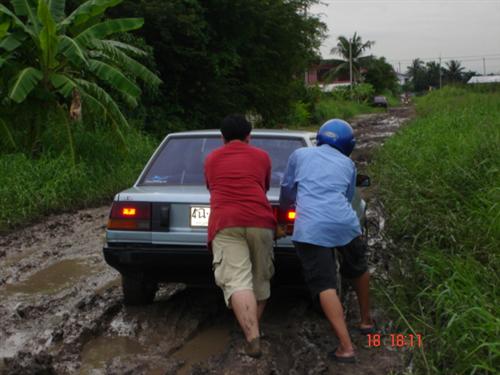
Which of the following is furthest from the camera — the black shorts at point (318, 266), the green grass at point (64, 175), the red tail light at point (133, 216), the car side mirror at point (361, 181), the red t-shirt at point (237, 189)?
the green grass at point (64, 175)

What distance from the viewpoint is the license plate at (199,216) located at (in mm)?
Answer: 5195

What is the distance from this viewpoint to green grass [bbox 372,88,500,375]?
4.18 metres

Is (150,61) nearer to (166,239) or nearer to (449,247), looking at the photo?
(449,247)

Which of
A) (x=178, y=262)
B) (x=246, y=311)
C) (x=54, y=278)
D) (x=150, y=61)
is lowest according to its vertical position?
(x=54, y=278)

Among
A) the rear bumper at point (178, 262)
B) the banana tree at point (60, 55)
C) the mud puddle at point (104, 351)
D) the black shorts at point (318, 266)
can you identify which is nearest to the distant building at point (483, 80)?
the banana tree at point (60, 55)

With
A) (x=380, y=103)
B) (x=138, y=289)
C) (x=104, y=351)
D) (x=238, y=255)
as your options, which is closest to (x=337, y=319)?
(x=238, y=255)

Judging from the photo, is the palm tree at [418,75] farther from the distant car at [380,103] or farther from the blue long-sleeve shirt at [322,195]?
the blue long-sleeve shirt at [322,195]

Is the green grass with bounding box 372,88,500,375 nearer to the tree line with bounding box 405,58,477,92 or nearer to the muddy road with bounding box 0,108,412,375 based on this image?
the muddy road with bounding box 0,108,412,375

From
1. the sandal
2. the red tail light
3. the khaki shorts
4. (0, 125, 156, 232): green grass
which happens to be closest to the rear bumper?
the red tail light

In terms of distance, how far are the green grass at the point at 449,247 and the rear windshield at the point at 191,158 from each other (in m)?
1.41

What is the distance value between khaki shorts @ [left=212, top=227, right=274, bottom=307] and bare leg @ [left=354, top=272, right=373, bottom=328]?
0.72 metres

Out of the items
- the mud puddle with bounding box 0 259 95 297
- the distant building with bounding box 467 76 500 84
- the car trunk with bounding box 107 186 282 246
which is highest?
the distant building with bounding box 467 76 500 84

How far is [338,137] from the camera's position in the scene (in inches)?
188

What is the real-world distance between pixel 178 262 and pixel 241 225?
799mm
